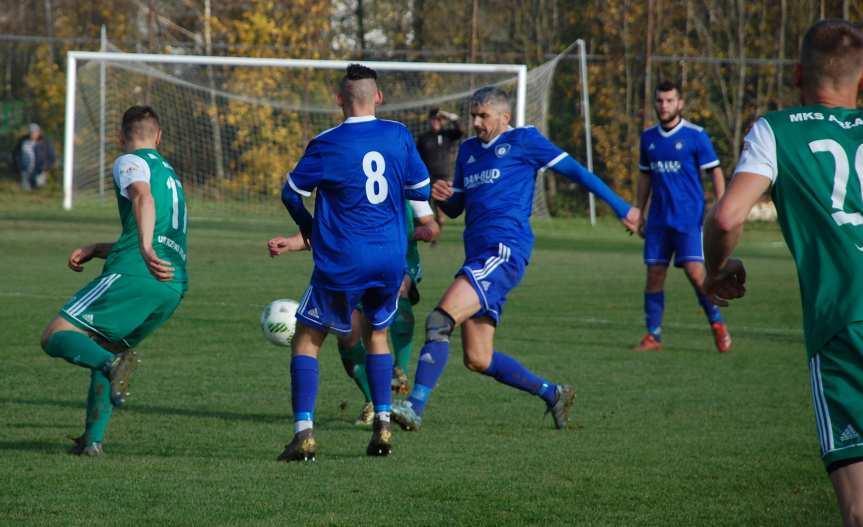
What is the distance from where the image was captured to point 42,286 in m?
14.6

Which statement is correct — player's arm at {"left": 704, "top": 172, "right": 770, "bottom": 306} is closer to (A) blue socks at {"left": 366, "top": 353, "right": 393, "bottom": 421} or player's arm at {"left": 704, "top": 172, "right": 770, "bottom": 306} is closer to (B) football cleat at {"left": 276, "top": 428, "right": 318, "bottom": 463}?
(B) football cleat at {"left": 276, "top": 428, "right": 318, "bottom": 463}

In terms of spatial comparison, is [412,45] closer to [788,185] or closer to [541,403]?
[541,403]

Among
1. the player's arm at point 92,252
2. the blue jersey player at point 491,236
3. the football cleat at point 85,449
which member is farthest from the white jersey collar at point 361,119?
the football cleat at point 85,449

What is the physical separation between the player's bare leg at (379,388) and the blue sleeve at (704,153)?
18.7ft

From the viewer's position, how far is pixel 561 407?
7605 millimetres

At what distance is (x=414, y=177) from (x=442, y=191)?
122 centimetres

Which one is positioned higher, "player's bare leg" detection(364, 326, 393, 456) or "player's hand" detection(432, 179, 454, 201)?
"player's hand" detection(432, 179, 454, 201)

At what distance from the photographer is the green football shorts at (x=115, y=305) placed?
6.53 m

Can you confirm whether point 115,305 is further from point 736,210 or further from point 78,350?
point 736,210

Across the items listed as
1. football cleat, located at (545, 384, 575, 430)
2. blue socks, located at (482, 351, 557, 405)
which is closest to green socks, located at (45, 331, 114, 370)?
blue socks, located at (482, 351, 557, 405)

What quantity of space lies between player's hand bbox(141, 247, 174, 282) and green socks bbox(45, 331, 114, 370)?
457mm

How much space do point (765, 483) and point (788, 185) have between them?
9.16 feet

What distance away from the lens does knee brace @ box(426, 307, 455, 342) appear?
288 inches

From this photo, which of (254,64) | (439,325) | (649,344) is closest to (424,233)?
(439,325)
